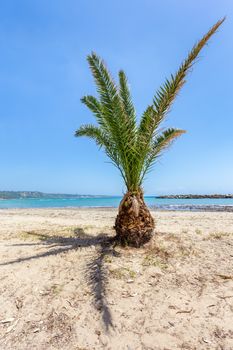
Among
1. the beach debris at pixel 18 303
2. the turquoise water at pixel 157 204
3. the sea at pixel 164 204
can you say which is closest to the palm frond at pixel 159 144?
the beach debris at pixel 18 303

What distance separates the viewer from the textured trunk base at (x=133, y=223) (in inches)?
258

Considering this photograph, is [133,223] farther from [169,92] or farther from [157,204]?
[157,204]

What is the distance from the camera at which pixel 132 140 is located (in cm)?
691

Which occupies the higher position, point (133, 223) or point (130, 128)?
point (130, 128)

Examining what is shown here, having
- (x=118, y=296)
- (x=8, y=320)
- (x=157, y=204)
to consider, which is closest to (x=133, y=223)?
(x=118, y=296)

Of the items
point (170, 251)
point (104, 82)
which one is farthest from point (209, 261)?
point (104, 82)

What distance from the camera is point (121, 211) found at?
679cm

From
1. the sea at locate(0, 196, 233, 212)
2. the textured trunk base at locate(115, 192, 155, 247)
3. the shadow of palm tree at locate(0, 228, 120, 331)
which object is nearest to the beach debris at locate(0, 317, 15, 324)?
the shadow of palm tree at locate(0, 228, 120, 331)

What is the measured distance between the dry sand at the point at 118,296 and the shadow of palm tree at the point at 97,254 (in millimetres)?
20

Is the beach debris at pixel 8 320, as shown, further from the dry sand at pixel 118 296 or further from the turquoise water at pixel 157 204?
the turquoise water at pixel 157 204

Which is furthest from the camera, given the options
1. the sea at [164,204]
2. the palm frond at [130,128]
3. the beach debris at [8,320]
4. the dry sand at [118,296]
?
the sea at [164,204]

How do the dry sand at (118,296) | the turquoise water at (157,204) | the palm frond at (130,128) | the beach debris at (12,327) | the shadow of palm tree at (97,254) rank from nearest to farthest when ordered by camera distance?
the dry sand at (118,296) → the beach debris at (12,327) → the shadow of palm tree at (97,254) → the palm frond at (130,128) → the turquoise water at (157,204)

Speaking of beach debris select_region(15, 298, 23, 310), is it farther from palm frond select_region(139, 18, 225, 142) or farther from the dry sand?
palm frond select_region(139, 18, 225, 142)

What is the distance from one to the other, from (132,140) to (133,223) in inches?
78.5
